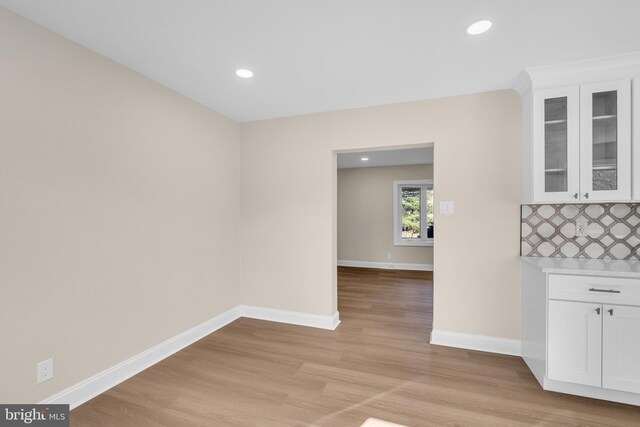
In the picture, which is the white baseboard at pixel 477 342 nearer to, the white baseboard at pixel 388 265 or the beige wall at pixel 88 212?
the beige wall at pixel 88 212

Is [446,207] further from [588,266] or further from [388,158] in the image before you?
[388,158]

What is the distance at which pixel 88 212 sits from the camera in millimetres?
1977

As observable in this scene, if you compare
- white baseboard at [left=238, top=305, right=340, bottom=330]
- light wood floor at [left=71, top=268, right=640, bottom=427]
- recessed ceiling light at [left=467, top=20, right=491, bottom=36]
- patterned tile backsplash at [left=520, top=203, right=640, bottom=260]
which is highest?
recessed ceiling light at [left=467, top=20, right=491, bottom=36]

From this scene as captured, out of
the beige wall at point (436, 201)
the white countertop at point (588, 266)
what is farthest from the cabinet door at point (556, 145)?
the white countertop at point (588, 266)

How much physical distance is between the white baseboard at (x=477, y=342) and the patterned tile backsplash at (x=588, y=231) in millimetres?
887

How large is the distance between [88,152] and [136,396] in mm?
1847

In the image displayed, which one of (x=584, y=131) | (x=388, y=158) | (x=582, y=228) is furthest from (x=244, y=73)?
(x=388, y=158)

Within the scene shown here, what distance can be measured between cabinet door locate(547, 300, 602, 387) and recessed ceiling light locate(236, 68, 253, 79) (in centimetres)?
303

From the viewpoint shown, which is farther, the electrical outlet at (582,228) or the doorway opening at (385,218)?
the doorway opening at (385,218)

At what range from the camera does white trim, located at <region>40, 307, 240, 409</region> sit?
1.87 metres

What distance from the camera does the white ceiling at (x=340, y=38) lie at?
1575 millimetres

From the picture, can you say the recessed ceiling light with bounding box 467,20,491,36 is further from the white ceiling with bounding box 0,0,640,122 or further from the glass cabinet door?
the glass cabinet door

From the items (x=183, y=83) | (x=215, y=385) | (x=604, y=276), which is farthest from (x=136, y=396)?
(x=604, y=276)

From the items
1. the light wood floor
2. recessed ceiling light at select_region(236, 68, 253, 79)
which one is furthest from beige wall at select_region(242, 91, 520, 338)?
recessed ceiling light at select_region(236, 68, 253, 79)
